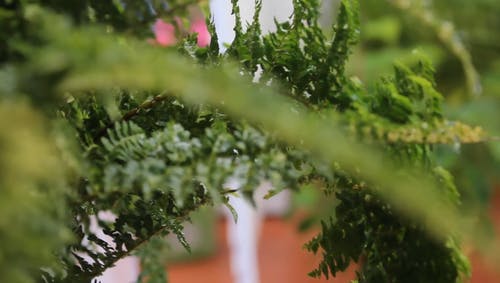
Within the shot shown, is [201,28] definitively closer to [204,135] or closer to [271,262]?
[204,135]

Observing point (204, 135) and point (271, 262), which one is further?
point (271, 262)

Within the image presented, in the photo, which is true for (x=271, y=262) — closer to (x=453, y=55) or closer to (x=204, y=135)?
(x=453, y=55)

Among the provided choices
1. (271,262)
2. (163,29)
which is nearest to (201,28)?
(163,29)

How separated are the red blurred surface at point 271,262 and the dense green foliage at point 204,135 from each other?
126 centimetres

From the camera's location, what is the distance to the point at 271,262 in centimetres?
206

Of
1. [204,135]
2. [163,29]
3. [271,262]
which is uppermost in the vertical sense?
[271,262]

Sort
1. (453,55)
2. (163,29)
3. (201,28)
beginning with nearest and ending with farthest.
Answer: (163,29), (201,28), (453,55)

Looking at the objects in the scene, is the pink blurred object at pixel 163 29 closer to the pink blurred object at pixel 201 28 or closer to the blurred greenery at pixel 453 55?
the pink blurred object at pixel 201 28

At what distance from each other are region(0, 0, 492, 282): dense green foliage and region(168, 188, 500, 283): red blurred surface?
126 centimetres

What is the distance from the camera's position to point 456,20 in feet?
4.37

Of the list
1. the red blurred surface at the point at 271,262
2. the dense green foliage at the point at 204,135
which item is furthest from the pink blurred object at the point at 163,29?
the red blurred surface at the point at 271,262

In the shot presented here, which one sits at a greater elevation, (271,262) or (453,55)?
(271,262)

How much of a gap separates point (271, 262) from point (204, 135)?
1.78 meters

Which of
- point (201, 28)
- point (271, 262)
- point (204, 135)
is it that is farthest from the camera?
point (271, 262)
